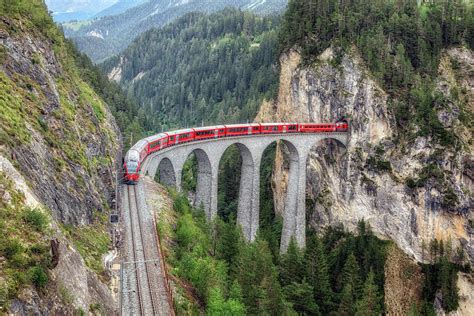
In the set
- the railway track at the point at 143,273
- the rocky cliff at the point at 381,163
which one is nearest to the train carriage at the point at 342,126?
the rocky cliff at the point at 381,163

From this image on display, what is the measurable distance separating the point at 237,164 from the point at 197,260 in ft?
215

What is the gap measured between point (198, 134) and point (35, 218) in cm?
3782

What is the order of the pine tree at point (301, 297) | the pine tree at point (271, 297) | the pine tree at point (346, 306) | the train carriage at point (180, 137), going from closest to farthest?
the pine tree at point (271, 297) → the pine tree at point (301, 297) → the pine tree at point (346, 306) → the train carriage at point (180, 137)

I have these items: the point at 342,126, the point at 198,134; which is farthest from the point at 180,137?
the point at 342,126

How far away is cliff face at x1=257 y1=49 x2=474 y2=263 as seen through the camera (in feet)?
194

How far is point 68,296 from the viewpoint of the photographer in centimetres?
1587

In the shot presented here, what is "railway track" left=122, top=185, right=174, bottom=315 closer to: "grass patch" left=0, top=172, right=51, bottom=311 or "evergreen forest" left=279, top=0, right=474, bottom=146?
"grass patch" left=0, top=172, right=51, bottom=311

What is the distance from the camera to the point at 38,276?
14.5 meters

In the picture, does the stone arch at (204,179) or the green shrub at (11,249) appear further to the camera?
the stone arch at (204,179)

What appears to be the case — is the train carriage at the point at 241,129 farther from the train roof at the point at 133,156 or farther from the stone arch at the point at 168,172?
the train roof at the point at 133,156

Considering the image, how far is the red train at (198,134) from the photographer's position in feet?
132

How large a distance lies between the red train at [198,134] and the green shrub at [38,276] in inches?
990

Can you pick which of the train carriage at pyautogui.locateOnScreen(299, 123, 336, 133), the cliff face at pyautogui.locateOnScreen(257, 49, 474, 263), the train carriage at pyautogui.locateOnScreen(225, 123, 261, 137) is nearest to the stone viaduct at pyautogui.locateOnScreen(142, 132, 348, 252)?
the train carriage at pyautogui.locateOnScreen(225, 123, 261, 137)

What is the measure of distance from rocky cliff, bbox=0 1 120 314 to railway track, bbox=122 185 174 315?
1.85 metres
